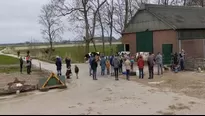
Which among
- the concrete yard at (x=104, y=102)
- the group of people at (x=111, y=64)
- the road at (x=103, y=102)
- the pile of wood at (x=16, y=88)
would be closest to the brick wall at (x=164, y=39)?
the group of people at (x=111, y=64)

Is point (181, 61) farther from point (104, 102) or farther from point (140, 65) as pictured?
point (104, 102)

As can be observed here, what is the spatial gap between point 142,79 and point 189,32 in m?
10.3

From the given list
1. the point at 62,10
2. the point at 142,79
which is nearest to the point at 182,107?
the point at 142,79

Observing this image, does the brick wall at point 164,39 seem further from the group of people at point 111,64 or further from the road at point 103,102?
the road at point 103,102

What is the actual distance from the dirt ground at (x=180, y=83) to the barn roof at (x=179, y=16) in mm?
6907

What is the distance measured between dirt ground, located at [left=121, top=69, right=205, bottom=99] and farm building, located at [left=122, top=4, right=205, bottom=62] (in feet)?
18.3

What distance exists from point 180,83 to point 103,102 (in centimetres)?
662

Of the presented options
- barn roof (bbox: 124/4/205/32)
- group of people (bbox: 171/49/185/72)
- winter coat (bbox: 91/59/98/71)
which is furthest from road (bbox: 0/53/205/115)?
barn roof (bbox: 124/4/205/32)

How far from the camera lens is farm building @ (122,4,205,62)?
2769 centimetres

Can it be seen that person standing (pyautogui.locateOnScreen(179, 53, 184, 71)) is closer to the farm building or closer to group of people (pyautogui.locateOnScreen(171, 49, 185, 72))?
group of people (pyautogui.locateOnScreen(171, 49, 185, 72))

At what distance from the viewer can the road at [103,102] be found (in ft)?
37.9

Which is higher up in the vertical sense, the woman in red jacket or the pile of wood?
the woman in red jacket

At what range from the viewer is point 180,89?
16.1m

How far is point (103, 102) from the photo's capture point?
13.2 metres
